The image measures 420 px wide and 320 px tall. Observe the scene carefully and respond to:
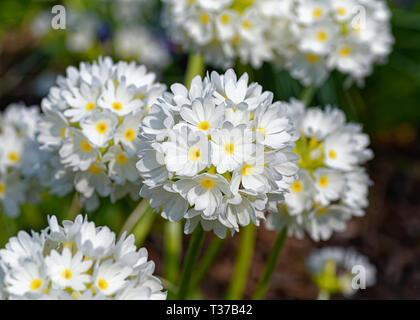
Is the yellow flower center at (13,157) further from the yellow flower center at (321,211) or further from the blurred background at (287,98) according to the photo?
the yellow flower center at (321,211)

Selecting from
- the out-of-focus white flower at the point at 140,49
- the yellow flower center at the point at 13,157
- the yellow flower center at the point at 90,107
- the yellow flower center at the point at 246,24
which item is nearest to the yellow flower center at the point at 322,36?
the yellow flower center at the point at 246,24

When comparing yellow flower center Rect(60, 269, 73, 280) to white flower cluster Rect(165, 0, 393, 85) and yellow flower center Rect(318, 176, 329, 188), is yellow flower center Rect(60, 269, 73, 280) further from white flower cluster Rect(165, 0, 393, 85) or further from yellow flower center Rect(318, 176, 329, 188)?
white flower cluster Rect(165, 0, 393, 85)

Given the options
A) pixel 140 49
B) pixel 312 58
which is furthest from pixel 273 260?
pixel 140 49

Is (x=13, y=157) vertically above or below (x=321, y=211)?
above

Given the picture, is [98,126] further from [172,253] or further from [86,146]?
[172,253]

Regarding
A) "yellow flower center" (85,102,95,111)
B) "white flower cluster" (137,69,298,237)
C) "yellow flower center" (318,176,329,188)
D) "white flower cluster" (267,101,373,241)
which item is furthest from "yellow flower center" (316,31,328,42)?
"yellow flower center" (85,102,95,111)

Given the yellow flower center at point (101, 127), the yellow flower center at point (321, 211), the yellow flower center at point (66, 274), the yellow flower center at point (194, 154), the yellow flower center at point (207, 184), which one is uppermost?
the yellow flower center at point (101, 127)
